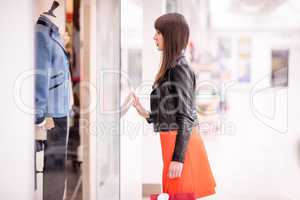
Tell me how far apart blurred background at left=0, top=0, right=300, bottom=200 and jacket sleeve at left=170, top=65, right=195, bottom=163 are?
20 cm

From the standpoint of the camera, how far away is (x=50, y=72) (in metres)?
2.04

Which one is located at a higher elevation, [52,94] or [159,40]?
[159,40]

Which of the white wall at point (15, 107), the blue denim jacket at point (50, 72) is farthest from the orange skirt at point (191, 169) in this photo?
the white wall at point (15, 107)

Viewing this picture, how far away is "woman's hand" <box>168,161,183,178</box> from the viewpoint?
6.91ft

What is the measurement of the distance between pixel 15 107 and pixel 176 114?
0.90 metres

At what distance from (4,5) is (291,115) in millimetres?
1877

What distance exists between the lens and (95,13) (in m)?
2.24

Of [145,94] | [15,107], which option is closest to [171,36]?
[145,94]

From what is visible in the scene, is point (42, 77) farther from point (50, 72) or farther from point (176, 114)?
point (176, 114)

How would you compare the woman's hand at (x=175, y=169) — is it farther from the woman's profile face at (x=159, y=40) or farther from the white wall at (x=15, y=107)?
the white wall at (x=15, y=107)

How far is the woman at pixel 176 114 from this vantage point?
2.08m

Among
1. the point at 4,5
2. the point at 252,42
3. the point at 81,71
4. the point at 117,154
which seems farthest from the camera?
the point at 252,42

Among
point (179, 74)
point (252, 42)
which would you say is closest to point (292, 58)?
point (252, 42)

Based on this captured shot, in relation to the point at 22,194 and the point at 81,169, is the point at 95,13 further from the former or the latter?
the point at 22,194
